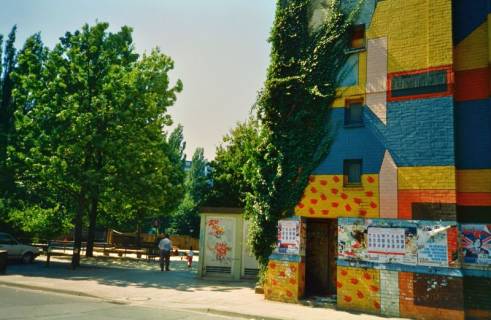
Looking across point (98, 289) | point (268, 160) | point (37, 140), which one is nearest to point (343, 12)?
point (268, 160)

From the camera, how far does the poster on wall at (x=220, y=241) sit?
1831 cm

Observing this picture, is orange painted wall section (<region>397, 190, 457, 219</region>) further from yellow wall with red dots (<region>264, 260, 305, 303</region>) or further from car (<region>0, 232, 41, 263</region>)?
car (<region>0, 232, 41, 263</region>)

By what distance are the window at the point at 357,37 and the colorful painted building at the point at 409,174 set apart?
0.05 meters

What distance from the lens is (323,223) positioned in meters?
15.1

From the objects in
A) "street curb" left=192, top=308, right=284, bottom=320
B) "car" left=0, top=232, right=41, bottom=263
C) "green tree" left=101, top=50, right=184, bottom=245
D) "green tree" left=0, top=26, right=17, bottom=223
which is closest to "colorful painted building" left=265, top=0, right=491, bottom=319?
"street curb" left=192, top=308, right=284, bottom=320

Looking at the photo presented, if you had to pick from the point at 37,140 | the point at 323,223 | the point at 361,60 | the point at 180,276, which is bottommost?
the point at 180,276

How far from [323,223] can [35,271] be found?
14.3m

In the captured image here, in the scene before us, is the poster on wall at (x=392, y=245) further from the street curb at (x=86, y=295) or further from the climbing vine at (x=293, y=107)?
the street curb at (x=86, y=295)

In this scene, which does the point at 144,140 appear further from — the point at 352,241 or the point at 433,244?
the point at 433,244

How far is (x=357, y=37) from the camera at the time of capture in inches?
572

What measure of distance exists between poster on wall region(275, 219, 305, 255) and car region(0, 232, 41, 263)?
1608cm

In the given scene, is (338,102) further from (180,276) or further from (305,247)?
(180,276)

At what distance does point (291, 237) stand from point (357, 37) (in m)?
7.96

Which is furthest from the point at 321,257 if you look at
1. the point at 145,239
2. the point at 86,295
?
the point at 145,239
